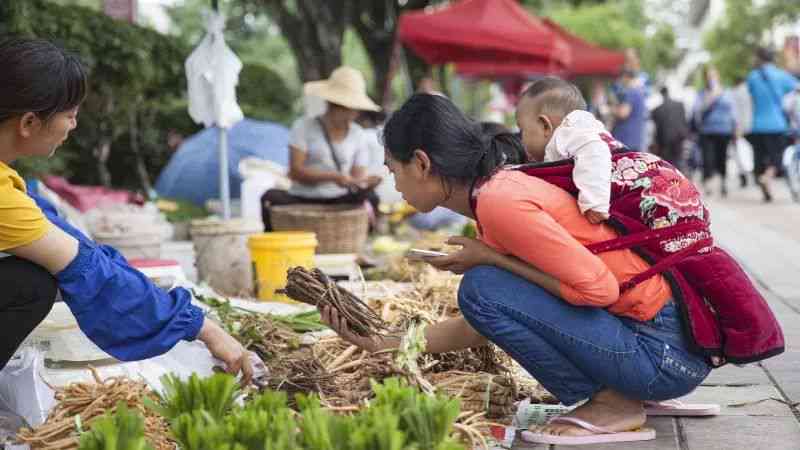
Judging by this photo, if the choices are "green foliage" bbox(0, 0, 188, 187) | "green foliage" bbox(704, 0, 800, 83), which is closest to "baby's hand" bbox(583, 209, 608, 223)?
"green foliage" bbox(0, 0, 188, 187)

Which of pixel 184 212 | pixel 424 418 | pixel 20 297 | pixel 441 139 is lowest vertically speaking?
pixel 184 212

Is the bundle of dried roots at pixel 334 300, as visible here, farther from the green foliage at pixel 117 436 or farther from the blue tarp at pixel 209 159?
the blue tarp at pixel 209 159

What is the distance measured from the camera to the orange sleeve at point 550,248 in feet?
11.1

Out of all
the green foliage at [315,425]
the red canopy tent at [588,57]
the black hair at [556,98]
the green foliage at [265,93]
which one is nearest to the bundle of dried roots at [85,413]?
the green foliage at [315,425]

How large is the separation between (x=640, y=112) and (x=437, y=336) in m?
11.6

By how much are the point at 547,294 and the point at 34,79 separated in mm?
1666

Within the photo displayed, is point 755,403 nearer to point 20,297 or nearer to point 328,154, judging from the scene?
point 20,297

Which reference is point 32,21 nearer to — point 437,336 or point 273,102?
point 437,336

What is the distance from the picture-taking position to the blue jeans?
3551 millimetres

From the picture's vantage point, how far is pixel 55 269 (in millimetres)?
3373

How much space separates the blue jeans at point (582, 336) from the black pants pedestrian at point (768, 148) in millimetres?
11915

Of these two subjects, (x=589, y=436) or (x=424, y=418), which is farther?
(x=589, y=436)

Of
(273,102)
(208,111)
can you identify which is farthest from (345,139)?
(273,102)

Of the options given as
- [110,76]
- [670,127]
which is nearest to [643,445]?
[110,76]
